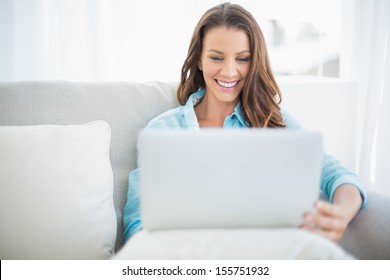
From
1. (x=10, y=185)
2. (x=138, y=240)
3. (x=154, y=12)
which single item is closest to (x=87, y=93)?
(x=10, y=185)

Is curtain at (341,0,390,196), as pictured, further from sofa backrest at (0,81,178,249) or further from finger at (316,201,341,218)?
finger at (316,201,341,218)

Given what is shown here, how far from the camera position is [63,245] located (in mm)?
1086

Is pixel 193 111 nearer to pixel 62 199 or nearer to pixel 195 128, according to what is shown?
pixel 195 128

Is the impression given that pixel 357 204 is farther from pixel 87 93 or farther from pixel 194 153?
pixel 87 93

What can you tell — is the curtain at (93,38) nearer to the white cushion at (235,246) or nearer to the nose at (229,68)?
the nose at (229,68)

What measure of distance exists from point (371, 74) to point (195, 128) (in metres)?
1.18

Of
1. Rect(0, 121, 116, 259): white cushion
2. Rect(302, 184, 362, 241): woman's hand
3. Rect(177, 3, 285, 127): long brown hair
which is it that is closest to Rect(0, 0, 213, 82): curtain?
Rect(177, 3, 285, 127): long brown hair

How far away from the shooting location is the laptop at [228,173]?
74 cm

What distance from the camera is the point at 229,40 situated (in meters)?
1.35

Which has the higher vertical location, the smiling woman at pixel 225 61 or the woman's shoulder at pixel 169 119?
the smiling woman at pixel 225 61

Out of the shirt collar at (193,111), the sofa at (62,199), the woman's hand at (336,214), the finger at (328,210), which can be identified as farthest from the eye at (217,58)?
the finger at (328,210)

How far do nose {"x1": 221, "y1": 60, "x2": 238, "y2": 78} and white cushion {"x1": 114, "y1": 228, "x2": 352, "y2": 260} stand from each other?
0.67 metres

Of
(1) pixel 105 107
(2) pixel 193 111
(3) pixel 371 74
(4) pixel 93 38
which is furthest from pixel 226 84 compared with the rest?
(3) pixel 371 74
